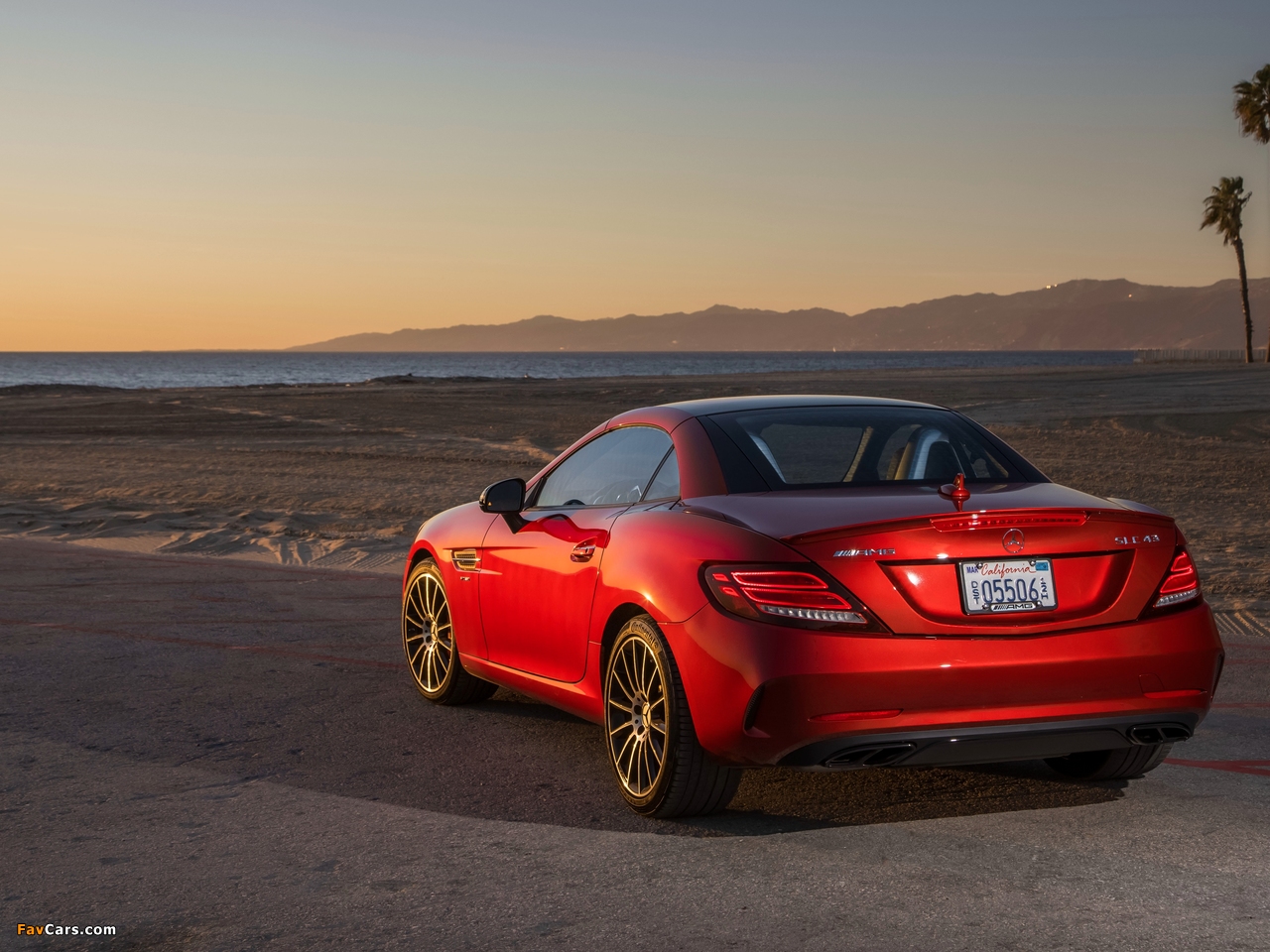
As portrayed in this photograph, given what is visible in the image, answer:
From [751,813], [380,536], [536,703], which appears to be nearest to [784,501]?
[751,813]

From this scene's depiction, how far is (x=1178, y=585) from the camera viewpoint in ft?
16.1

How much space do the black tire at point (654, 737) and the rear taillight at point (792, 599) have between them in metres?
0.41

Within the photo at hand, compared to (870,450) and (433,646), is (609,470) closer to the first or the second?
(870,450)

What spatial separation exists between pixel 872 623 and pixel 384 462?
18404 millimetres

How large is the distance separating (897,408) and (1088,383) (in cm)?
4326

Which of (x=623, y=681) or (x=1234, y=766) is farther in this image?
(x=1234, y=766)

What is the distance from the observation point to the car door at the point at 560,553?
224 inches

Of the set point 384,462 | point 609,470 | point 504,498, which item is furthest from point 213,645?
point 384,462

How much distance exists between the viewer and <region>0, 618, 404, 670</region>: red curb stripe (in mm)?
8242

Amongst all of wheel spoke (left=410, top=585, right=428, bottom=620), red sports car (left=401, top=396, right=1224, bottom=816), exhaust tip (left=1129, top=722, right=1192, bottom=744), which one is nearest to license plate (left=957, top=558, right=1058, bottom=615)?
red sports car (left=401, top=396, right=1224, bottom=816)

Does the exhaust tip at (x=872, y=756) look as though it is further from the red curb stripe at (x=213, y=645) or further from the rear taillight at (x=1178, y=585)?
the red curb stripe at (x=213, y=645)

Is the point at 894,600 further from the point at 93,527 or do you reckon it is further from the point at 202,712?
the point at 93,527

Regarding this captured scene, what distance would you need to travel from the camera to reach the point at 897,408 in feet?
19.6

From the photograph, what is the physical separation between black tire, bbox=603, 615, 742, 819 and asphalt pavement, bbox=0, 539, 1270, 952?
116 mm
